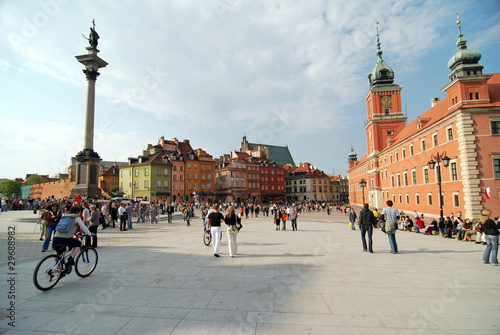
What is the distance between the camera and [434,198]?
32688 mm

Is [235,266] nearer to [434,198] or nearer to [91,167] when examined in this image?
[91,167]

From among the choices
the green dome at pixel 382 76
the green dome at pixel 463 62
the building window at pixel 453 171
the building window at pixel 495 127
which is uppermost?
the green dome at pixel 382 76

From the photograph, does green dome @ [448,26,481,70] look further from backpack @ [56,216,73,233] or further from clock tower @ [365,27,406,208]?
backpack @ [56,216,73,233]

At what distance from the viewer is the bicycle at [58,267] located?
529cm

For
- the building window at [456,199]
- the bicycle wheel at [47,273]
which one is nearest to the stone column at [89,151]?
the bicycle wheel at [47,273]

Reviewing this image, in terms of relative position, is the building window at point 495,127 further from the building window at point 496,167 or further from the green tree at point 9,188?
the green tree at point 9,188

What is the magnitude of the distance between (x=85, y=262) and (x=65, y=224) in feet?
4.07

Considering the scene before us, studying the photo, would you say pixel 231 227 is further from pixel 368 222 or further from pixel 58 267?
pixel 368 222

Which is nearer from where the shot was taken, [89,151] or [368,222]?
[368,222]

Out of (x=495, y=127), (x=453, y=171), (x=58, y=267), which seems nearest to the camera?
(x=58, y=267)

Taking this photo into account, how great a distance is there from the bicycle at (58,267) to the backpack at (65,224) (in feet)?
1.17

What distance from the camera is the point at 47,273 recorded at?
17.9 ft

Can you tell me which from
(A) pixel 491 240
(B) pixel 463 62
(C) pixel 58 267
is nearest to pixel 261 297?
(C) pixel 58 267

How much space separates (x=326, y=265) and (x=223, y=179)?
245ft
